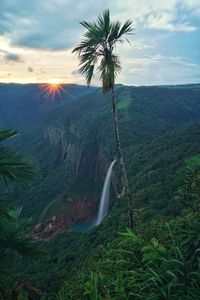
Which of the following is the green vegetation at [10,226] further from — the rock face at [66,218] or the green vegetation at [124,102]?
the green vegetation at [124,102]

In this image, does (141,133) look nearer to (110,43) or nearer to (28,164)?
(110,43)

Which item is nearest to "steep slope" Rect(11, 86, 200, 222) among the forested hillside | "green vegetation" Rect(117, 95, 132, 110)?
"green vegetation" Rect(117, 95, 132, 110)

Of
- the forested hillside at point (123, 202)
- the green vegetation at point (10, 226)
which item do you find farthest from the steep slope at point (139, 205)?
the green vegetation at point (10, 226)

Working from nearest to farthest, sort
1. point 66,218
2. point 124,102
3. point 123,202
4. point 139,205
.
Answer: point 139,205, point 123,202, point 66,218, point 124,102

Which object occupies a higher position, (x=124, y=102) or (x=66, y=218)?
(x=124, y=102)

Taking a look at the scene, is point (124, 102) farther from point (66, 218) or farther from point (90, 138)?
point (66, 218)

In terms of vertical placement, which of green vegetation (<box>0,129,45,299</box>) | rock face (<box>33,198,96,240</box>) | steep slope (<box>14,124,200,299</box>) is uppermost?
green vegetation (<box>0,129,45,299</box>)

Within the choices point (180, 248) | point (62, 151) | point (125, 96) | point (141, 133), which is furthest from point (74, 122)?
point (180, 248)

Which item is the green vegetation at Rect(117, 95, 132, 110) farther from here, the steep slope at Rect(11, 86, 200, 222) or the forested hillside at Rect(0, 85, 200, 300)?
the forested hillside at Rect(0, 85, 200, 300)

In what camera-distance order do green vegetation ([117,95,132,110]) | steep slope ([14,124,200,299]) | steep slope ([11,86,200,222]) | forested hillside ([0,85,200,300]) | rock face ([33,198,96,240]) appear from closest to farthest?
forested hillside ([0,85,200,300]), steep slope ([14,124,200,299]), rock face ([33,198,96,240]), steep slope ([11,86,200,222]), green vegetation ([117,95,132,110])

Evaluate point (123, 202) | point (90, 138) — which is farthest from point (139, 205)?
point (90, 138)
